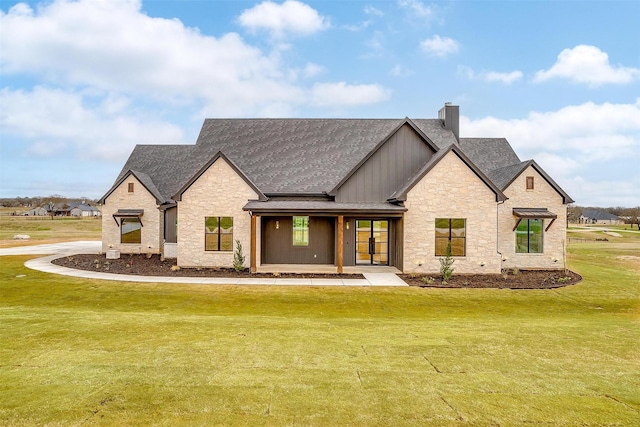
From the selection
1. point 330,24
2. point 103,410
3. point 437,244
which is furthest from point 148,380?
point 330,24

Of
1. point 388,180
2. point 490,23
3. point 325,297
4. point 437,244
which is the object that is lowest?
point 325,297

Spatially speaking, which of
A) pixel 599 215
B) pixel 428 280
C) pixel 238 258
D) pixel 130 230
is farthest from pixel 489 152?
pixel 599 215

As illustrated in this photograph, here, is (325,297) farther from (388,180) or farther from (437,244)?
(388,180)

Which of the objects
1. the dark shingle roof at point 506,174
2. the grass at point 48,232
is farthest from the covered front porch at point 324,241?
the grass at point 48,232

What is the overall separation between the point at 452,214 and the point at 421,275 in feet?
10.3

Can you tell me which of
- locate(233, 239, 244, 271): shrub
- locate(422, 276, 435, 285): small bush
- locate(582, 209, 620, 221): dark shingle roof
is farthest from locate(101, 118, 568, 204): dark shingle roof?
locate(582, 209, 620, 221): dark shingle roof

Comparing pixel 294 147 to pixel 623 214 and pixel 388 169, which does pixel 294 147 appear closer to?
pixel 388 169

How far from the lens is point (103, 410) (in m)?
4.03

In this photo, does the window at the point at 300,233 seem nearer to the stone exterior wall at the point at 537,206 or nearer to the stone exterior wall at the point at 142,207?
the stone exterior wall at the point at 142,207

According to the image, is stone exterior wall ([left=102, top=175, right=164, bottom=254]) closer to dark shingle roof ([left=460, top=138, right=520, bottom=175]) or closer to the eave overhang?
the eave overhang

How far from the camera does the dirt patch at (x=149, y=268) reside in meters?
15.9

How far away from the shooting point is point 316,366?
5363 mm

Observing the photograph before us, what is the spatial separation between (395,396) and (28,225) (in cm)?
7471

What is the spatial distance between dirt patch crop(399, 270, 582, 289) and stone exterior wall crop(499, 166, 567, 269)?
1.10m
